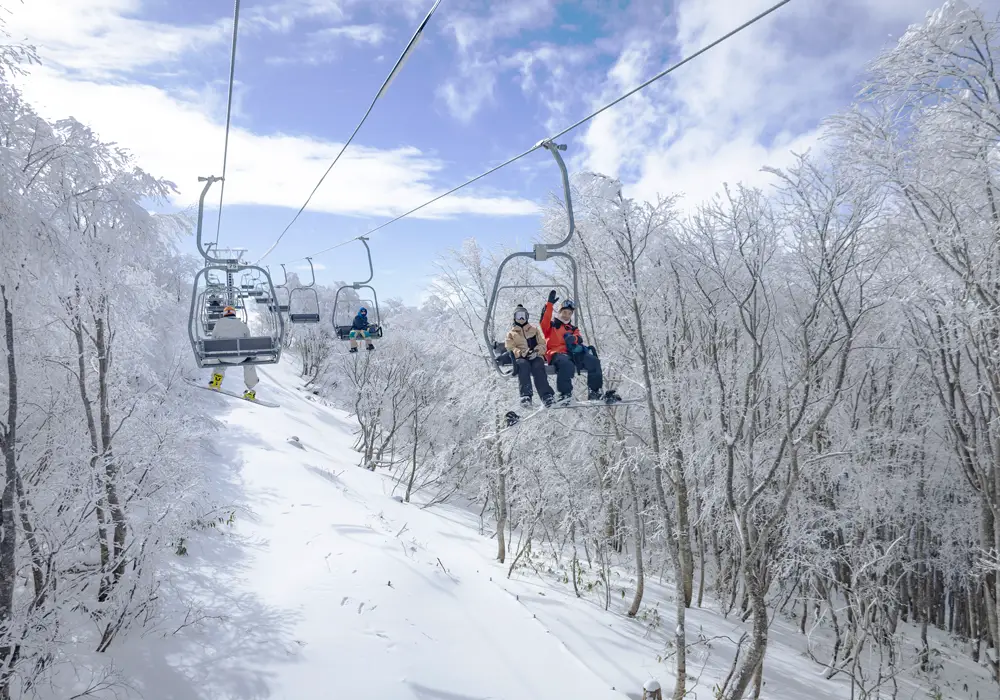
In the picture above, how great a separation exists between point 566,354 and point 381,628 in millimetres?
6981

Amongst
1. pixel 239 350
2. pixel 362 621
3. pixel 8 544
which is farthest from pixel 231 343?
pixel 362 621

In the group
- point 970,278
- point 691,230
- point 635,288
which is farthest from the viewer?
point 691,230

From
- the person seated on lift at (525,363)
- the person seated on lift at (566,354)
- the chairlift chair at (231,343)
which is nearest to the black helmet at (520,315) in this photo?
the person seated on lift at (525,363)

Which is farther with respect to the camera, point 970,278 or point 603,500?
point 603,500

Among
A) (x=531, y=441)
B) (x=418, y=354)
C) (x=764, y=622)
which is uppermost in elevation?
(x=418, y=354)

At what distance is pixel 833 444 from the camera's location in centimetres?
1363

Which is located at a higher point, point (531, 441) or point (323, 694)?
point (531, 441)

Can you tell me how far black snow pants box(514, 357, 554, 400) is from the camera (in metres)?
6.36

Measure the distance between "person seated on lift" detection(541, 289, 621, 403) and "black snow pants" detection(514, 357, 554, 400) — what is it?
0.56 feet

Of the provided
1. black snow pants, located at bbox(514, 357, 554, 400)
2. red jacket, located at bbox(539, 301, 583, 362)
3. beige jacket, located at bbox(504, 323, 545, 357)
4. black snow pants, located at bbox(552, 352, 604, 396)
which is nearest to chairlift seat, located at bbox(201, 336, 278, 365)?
beige jacket, located at bbox(504, 323, 545, 357)

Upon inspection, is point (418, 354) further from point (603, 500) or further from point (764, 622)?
point (764, 622)

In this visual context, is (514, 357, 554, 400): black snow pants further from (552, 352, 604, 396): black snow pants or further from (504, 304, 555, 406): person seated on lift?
(552, 352, 604, 396): black snow pants

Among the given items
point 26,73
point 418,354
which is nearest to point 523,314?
point 26,73

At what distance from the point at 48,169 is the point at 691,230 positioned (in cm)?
1125
